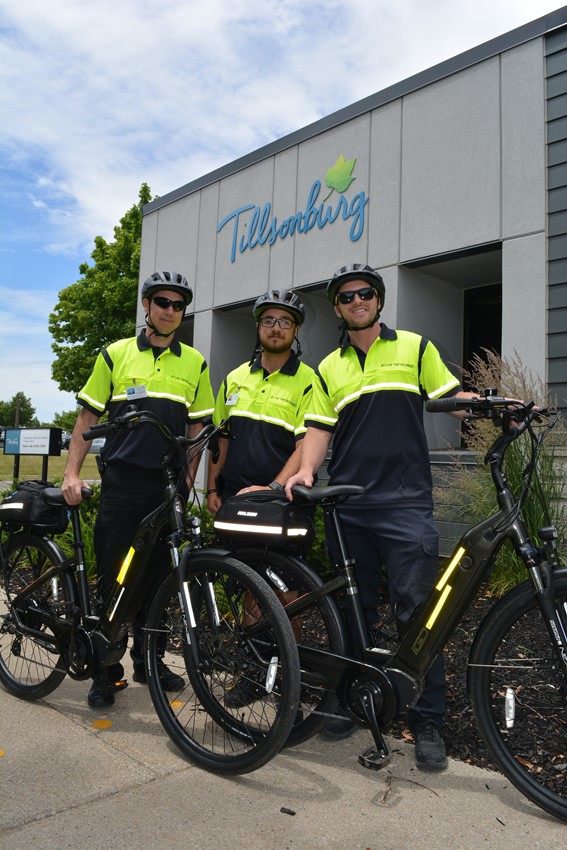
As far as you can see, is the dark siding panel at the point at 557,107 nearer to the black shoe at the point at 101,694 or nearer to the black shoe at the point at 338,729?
the black shoe at the point at 338,729

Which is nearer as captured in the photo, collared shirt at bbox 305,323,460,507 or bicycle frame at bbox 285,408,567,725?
bicycle frame at bbox 285,408,567,725

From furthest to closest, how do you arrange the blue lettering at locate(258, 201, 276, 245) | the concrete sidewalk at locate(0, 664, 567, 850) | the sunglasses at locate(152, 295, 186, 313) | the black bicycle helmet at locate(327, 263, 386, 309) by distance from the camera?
the blue lettering at locate(258, 201, 276, 245)
the sunglasses at locate(152, 295, 186, 313)
the black bicycle helmet at locate(327, 263, 386, 309)
the concrete sidewalk at locate(0, 664, 567, 850)

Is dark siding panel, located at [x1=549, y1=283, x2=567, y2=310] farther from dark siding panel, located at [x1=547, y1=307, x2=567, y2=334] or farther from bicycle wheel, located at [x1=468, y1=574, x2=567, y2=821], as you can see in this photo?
bicycle wheel, located at [x1=468, y1=574, x2=567, y2=821]

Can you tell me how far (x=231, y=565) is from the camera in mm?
2729

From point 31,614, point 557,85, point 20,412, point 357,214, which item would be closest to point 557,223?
point 557,85

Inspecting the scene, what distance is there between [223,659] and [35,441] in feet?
24.0

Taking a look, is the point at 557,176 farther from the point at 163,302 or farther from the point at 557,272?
the point at 163,302

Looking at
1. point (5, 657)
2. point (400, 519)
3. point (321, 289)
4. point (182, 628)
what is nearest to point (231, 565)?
point (182, 628)

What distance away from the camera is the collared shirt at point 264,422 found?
3623 millimetres

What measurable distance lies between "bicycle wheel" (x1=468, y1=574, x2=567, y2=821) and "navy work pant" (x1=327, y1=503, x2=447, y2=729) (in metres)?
0.33

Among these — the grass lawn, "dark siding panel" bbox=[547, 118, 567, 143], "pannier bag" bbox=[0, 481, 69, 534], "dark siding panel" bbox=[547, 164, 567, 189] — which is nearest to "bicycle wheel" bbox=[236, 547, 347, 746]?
"pannier bag" bbox=[0, 481, 69, 534]

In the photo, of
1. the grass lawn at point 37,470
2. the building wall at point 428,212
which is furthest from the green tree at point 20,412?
the building wall at point 428,212

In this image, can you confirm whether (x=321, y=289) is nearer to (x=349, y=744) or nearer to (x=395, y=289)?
(x=395, y=289)

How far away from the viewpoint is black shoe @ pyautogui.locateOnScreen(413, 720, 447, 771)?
2.76 m
